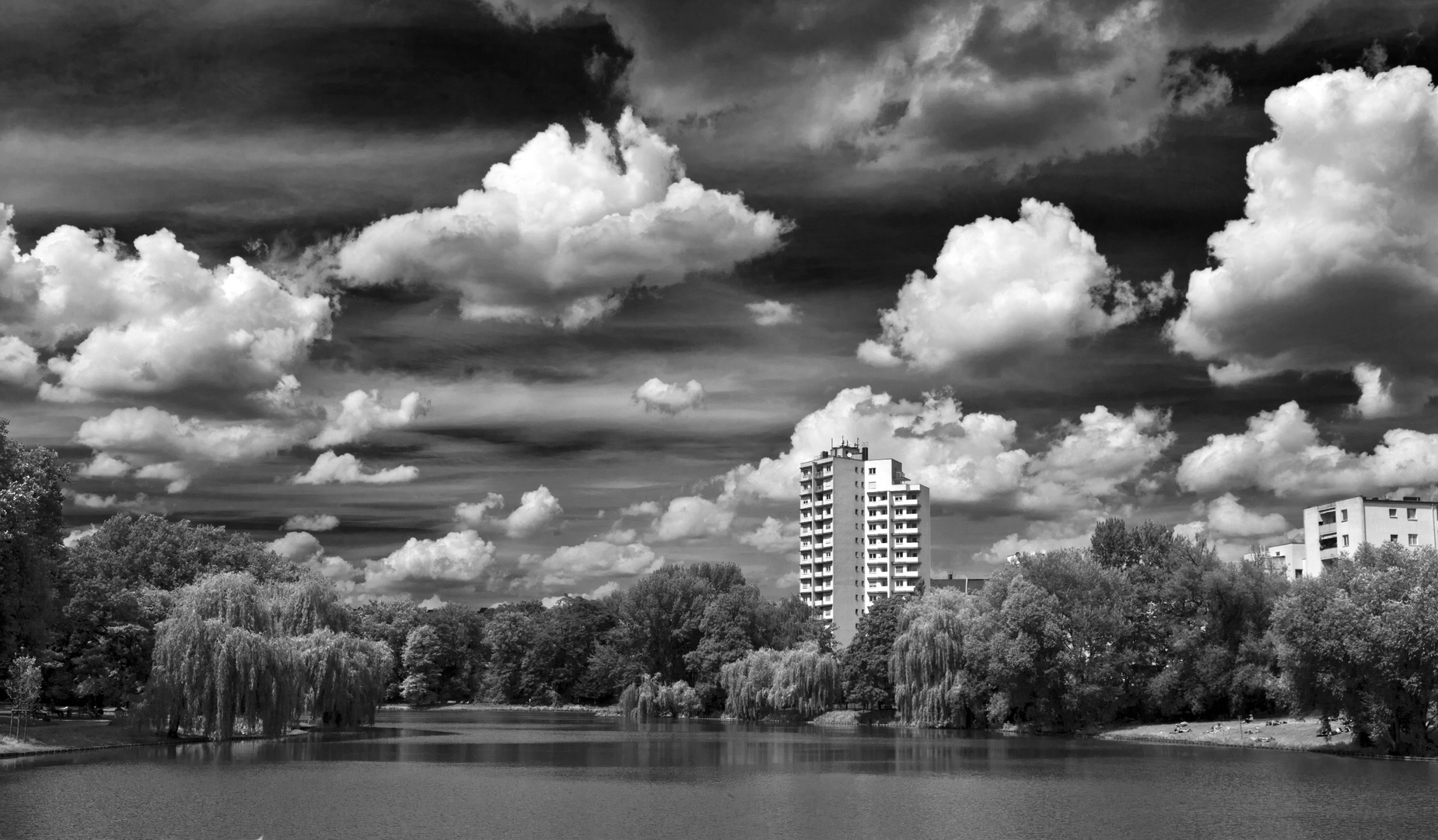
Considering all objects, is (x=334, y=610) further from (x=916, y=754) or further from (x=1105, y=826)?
(x=1105, y=826)

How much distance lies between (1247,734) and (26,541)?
77198mm

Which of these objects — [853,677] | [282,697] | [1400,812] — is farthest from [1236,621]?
[282,697]

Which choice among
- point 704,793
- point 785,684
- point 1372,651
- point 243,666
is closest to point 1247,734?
point 1372,651

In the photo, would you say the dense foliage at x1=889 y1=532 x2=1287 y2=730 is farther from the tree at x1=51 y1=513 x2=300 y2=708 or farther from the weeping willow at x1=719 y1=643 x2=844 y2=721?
the tree at x1=51 y1=513 x2=300 y2=708

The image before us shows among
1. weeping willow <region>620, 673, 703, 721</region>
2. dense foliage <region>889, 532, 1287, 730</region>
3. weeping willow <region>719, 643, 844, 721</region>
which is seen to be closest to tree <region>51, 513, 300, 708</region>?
weeping willow <region>620, 673, 703, 721</region>

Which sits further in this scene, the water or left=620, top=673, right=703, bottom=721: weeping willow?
left=620, top=673, right=703, bottom=721: weeping willow

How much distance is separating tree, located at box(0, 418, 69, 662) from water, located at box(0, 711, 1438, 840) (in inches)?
325

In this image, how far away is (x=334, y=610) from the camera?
3748 inches

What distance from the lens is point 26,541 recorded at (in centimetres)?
6681

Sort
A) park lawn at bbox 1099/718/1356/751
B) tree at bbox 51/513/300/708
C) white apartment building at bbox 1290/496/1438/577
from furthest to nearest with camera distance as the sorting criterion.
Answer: white apartment building at bbox 1290/496/1438/577, tree at bbox 51/513/300/708, park lawn at bbox 1099/718/1356/751

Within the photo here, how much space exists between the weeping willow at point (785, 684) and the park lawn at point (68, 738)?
64.1 m

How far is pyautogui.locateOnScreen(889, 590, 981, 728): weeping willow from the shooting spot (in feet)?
340

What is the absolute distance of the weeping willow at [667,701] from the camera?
137 metres

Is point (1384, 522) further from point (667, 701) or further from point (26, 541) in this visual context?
point (26, 541)
